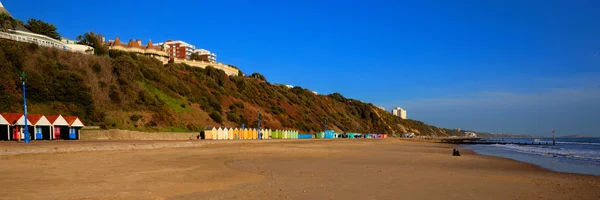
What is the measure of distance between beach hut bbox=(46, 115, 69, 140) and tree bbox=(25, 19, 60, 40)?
43.8 meters

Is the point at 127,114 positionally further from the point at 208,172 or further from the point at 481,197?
the point at 481,197

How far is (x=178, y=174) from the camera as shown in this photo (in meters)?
13.7

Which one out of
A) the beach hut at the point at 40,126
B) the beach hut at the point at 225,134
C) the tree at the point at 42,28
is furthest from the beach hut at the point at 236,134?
the tree at the point at 42,28

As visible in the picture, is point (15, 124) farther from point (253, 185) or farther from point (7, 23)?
point (7, 23)

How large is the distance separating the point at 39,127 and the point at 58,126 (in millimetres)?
1683

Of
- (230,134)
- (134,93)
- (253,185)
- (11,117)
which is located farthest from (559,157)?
(134,93)

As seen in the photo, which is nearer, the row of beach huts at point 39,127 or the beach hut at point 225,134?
the row of beach huts at point 39,127

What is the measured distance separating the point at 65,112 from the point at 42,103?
8.48 ft

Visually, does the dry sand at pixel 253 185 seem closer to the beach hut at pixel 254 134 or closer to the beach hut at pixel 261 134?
the beach hut at pixel 254 134

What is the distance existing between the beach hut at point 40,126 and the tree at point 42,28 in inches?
1764

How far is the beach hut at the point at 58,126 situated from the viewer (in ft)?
112

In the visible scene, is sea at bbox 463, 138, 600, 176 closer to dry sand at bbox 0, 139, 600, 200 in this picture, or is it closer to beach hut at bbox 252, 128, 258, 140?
dry sand at bbox 0, 139, 600, 200

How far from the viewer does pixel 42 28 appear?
71250mm

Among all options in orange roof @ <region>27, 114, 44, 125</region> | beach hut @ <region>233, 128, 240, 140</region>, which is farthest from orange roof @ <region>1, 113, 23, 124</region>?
beach hut @ <region>233, 128, 240, 140</region>
